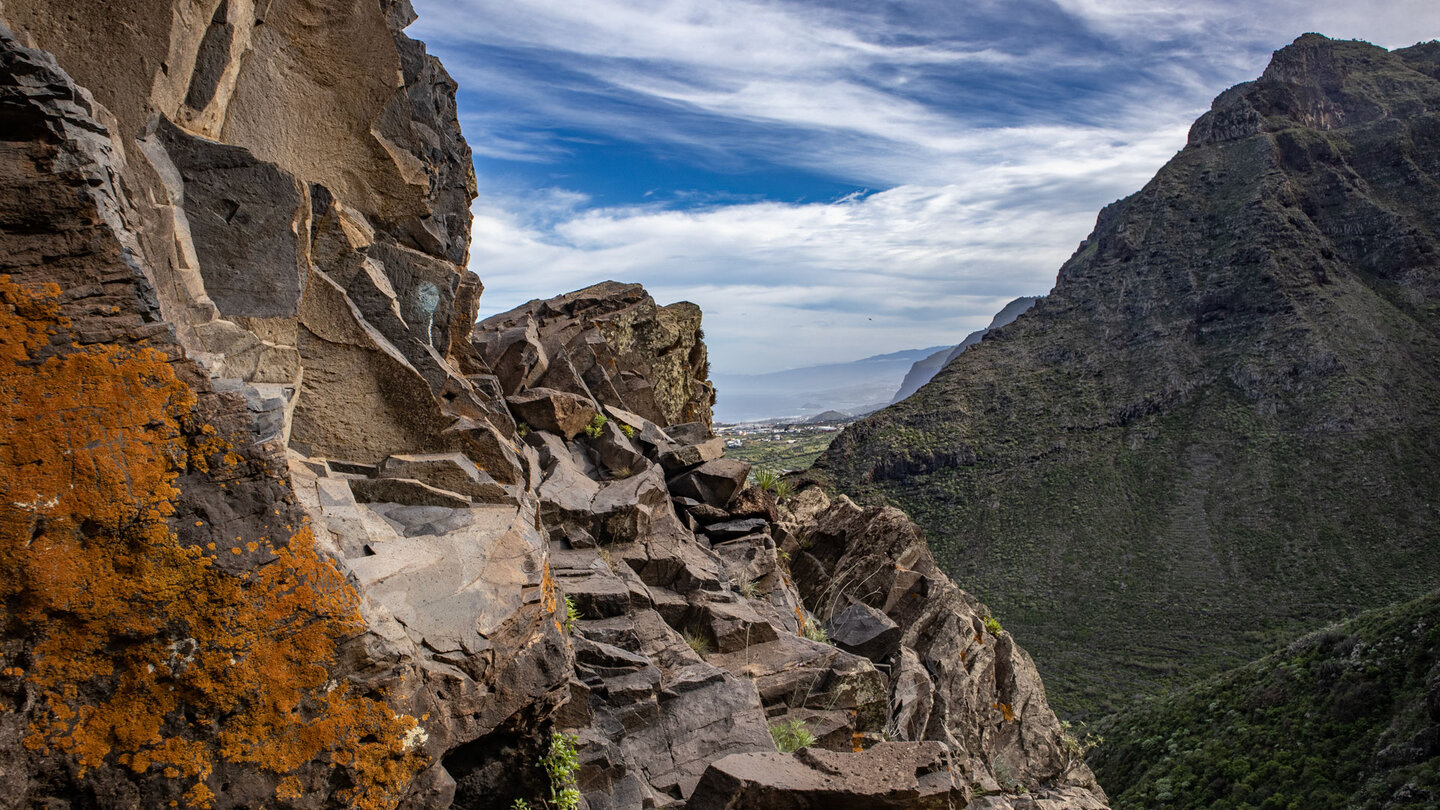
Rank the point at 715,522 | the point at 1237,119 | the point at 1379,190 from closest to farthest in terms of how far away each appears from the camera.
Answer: the point at 715,522 < the point at 1379,190 < the point at 1237,119

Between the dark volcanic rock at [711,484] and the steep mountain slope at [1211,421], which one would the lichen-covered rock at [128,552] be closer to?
the dark volcanic rock at [711,484]

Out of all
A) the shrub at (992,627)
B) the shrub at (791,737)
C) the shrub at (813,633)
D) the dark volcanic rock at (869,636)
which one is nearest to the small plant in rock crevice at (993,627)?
the shrub at (992,627)

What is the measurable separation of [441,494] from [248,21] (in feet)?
21.5

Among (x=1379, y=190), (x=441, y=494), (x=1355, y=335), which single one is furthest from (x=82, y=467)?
(x=1379, y=190)

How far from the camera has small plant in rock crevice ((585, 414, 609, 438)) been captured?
17828 mm

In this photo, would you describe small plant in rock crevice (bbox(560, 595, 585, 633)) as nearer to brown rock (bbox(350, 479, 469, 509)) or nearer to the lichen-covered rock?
brown rock (bbox(350, 479, 469, 509))

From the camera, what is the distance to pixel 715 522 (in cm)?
1775

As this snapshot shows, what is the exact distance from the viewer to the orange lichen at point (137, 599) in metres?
5.03

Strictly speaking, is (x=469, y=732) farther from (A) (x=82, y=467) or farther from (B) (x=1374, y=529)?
(B) (x=1374, y=529)

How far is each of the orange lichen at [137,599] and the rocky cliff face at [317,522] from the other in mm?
19

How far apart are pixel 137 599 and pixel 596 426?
1272 cm

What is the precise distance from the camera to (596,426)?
59.0 ft

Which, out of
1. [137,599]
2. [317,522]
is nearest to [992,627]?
[317,522]

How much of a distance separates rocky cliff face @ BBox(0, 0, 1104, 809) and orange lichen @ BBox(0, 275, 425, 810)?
0.02m
